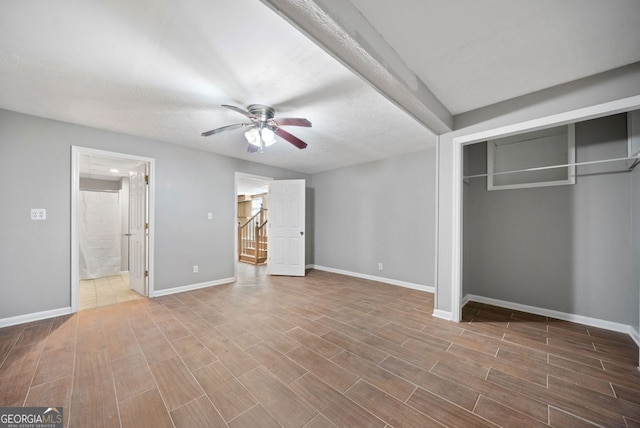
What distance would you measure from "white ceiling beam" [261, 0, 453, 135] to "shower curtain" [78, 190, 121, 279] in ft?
19.9

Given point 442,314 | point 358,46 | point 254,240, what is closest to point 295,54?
point 358,46

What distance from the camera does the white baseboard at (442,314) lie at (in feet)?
9.28

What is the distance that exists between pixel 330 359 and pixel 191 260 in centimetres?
311

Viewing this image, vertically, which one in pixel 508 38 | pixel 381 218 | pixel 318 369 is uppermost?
pixel 508 38

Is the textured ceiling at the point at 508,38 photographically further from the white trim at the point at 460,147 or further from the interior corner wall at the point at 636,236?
the interior corner wall at the point at 636,236

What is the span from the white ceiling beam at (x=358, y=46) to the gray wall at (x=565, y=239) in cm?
208

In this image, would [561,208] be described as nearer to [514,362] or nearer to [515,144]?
[515,144]

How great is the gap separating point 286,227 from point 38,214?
362cm

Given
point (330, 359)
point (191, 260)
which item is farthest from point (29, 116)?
point (330, 359)

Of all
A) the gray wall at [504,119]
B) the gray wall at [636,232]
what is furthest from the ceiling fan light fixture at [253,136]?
the gray wall at [636,232]

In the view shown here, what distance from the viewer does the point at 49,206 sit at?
9.44 feet

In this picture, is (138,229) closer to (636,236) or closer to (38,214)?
(38,214)

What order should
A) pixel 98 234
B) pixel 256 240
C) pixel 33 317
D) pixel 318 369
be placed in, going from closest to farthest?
pixel 318 369 < pixel 33 317 < pixel 98 234 < pixel 256 240

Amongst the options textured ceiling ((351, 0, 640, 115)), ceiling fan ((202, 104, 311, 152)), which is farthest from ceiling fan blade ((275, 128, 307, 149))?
textured ceiling ((351, 0, 640, 115))
